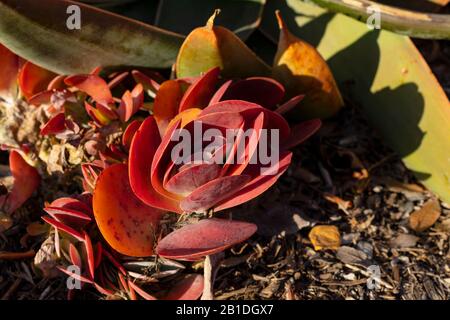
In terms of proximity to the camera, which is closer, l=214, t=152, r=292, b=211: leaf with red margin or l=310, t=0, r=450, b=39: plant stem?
l=214, t=152, r=292, b=211: leaf with red margin

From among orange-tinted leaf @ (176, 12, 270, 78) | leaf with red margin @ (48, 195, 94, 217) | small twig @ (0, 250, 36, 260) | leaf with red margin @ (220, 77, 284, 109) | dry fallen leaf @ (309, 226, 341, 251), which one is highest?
orange-tinted leaf @ (176, 12, 270, 78)

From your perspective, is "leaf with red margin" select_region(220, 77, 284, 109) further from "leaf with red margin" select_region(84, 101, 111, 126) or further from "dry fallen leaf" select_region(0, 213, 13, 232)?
"dry fallen leaf" select_region(0, 213, 13, 232)

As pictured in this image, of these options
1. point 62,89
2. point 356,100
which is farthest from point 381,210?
point 62,89

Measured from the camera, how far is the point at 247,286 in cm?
122

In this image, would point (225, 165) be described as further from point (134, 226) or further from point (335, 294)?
point (335, 294)

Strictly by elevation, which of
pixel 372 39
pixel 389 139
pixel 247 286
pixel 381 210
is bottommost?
pixel 247 286

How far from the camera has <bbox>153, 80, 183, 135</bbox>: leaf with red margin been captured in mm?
1209

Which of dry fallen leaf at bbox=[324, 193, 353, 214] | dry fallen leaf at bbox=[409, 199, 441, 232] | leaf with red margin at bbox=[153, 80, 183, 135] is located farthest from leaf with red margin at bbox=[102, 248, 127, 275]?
dry fallen leaf at bbox=[409, 199, 441, 232]

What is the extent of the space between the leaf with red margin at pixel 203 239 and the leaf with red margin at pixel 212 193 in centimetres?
3

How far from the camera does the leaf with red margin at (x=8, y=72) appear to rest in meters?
1.35

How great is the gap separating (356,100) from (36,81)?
2.33 ft

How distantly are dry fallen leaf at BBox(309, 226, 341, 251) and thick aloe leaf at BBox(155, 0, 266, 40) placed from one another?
48 cm

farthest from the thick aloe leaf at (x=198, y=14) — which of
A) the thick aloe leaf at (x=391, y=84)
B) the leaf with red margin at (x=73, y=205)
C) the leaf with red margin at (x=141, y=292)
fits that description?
the leaf with red margin at (x=141, y=292)

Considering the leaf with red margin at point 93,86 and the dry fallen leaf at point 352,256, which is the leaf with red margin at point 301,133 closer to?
the dry fallen leaf at point 352,256
